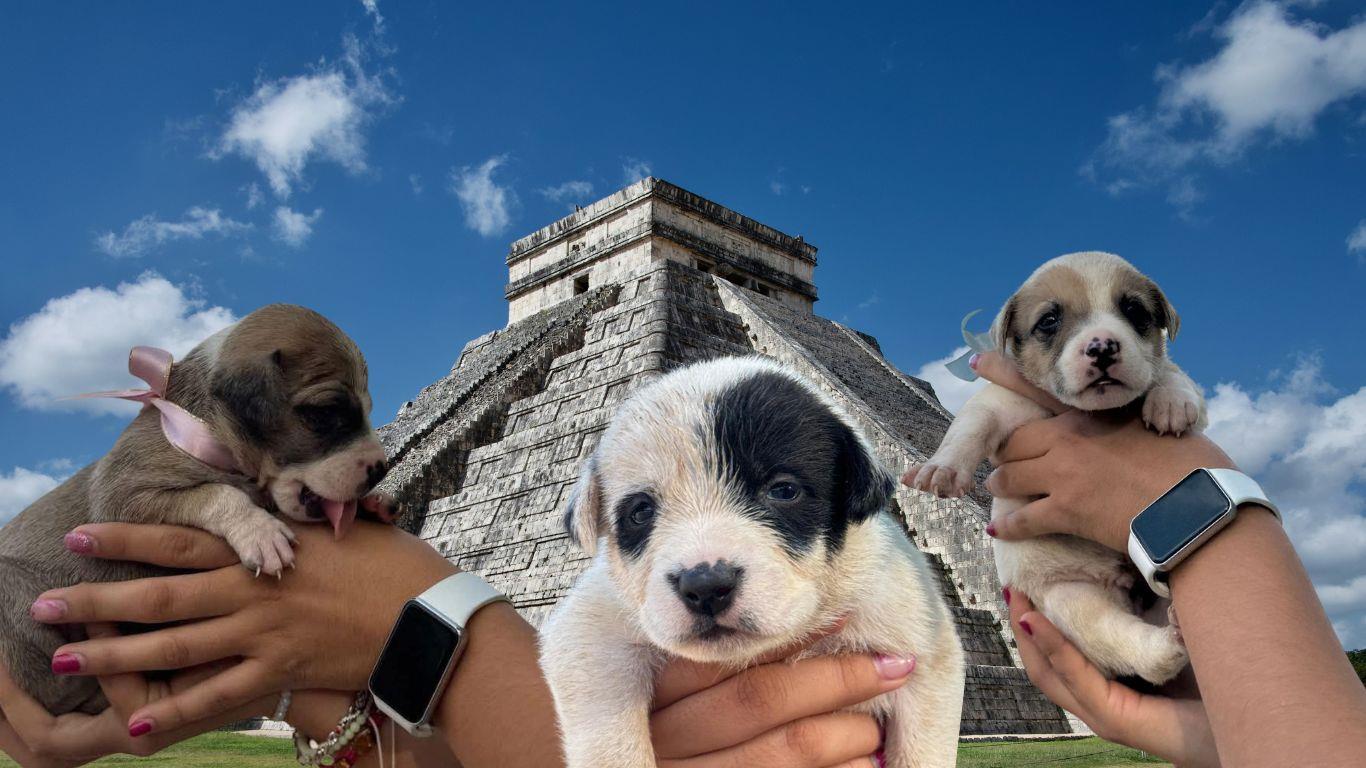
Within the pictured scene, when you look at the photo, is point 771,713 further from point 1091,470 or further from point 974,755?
point 974,755

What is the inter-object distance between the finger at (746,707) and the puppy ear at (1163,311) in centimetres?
142

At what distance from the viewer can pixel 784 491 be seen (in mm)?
1760

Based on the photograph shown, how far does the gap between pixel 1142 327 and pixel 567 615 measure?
1.75 meters

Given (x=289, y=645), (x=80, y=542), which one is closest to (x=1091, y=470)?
(x=289, y=645)

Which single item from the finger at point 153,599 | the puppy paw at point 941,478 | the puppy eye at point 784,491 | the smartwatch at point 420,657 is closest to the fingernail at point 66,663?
the finger at point 153,599

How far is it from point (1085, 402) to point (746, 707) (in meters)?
1.18

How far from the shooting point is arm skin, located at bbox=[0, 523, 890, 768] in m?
2.33

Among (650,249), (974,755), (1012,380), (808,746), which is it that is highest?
(650,249)

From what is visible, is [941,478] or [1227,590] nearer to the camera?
[1227,590]

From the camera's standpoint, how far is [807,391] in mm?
1893

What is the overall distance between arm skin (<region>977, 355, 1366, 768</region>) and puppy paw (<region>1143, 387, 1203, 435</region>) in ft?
0.11

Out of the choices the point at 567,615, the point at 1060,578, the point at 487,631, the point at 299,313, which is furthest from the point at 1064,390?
the point at 299,313

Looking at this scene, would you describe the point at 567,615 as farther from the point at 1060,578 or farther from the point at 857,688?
the point at 1060,578

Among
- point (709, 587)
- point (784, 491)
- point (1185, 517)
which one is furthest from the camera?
point (1185, 517)
